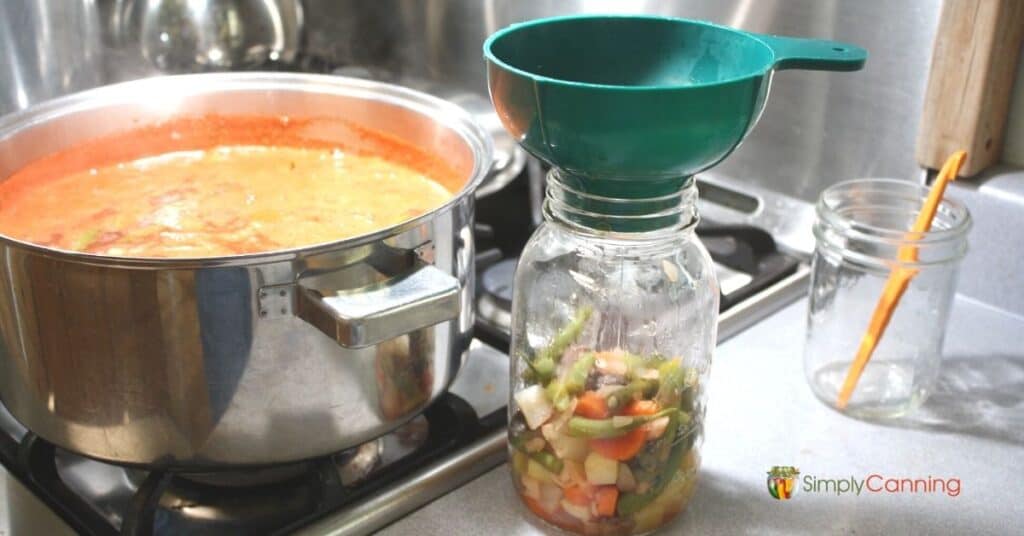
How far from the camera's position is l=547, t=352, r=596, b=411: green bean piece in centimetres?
58

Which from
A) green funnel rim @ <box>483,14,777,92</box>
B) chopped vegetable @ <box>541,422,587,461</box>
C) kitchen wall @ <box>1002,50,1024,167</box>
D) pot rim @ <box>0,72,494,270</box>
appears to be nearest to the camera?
green funnel rim @ <box>483,14,777,92</box>

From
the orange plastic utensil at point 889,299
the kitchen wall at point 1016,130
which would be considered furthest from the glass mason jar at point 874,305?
the kitchen wall at point 1016,130

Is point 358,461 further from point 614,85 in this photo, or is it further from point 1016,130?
point 1016,130

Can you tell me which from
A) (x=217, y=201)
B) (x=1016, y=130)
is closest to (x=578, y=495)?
(x=217, y=201)

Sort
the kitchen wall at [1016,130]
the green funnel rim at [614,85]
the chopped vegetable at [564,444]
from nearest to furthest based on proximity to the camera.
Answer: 1. the green funnel rim at [614,85]
2. the chopped vegetable at [564,444]
3. the kitchen wall at [1016,130]

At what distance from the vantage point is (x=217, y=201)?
32.1 inches

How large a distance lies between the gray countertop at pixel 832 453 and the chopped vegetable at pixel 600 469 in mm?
63

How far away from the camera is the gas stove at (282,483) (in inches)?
24.0

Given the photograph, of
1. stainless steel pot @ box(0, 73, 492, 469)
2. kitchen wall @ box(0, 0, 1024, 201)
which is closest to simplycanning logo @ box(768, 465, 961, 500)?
stainless steel pot @ box(0, 73, 492, 469)

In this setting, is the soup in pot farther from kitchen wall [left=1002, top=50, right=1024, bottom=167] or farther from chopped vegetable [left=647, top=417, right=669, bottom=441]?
kitchen wall [left=1002, top=50, right=1024, bottom=167]

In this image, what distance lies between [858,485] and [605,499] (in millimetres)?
186

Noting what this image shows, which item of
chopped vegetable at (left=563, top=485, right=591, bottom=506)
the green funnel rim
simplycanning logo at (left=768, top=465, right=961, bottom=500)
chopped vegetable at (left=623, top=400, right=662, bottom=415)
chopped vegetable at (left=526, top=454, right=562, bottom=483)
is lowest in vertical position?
simplycanning logo at (left=768, top=465, right=961, bottom=500)

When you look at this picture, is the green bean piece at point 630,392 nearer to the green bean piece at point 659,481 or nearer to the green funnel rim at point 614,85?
the green bean piece at point 659,481

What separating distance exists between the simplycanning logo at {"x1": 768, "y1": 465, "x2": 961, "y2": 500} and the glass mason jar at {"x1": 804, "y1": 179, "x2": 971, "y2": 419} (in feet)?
0.25
